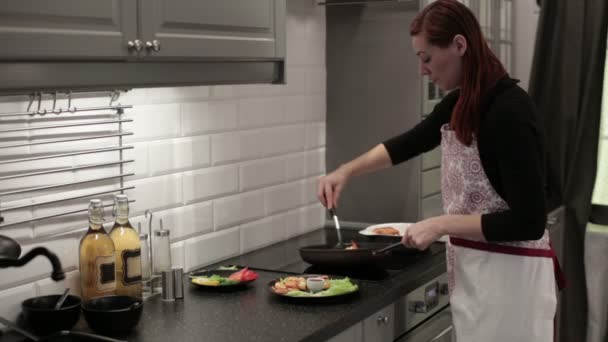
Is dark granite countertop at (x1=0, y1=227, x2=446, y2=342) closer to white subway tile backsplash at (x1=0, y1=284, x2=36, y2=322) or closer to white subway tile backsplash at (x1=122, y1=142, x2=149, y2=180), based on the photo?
white subway tile backsplash at (x1=0, y1=284, x2=36, y2=322)

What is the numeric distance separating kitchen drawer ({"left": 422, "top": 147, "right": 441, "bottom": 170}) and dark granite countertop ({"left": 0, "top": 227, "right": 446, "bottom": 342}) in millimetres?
765

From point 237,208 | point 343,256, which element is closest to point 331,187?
point 343,256

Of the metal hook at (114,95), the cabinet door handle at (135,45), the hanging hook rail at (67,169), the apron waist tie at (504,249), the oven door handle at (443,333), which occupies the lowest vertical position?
the oven door handle at (443,333)

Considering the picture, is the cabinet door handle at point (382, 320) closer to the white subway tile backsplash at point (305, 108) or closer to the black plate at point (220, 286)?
the black plate at point (220, 286)

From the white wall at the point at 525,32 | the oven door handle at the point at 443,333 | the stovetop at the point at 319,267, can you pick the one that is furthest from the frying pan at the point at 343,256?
the white wall at the point at 525,32

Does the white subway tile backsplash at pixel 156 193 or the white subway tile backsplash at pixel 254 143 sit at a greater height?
the white subway tile backsplash at pixel 254 143

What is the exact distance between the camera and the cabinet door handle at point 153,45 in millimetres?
1918

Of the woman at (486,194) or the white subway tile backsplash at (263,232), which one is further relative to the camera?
Answer: the white subway tile backsplash at (263,232)

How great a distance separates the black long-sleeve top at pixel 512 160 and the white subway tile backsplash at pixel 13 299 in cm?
120

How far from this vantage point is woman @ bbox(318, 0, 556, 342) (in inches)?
91.4

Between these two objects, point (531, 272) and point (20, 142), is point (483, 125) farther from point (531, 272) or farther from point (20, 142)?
point (20, 142)

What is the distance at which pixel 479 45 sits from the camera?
2.42m

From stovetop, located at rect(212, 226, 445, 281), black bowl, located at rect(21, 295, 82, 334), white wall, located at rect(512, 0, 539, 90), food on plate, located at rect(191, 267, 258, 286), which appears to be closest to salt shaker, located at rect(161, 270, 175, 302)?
food on plate, located at rect(191, 267, 258, 286)

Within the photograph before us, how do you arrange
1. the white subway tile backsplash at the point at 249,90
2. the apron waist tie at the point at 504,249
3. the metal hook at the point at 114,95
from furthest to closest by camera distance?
1. the white subway tile backsplash at the point at 249,90
2. the apron waist tie at the point at 504,249
3. the metal hook at the point at 114,95
